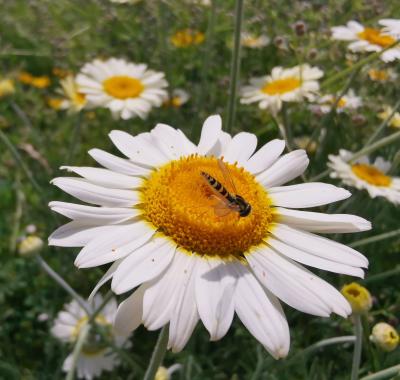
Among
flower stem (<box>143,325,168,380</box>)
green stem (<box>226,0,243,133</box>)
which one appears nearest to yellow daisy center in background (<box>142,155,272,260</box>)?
flower stem (<box>143,325,168,380</box>)

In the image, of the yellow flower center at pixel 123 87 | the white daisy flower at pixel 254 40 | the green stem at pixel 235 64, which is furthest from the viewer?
the white daisy flower at pixel 254 40

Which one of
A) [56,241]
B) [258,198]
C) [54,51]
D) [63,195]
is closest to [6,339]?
[63,195]

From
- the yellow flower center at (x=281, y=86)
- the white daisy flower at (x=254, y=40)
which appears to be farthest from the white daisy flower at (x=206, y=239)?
the white daisy flower at (x=254, y=40)

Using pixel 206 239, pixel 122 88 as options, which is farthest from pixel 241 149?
pixel 122 88

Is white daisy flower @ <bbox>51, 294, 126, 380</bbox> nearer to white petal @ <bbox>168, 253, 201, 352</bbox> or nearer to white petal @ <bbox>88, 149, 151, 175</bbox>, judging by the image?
white petal @ <bbox>88, 149, 151, 175</bbox>

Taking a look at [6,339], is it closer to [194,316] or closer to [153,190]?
[153,190]

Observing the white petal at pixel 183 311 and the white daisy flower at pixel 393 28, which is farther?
the white daisy flower at pixel 393 28

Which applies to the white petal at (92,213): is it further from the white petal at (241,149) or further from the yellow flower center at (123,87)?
the yellow flower center at (123,87)
